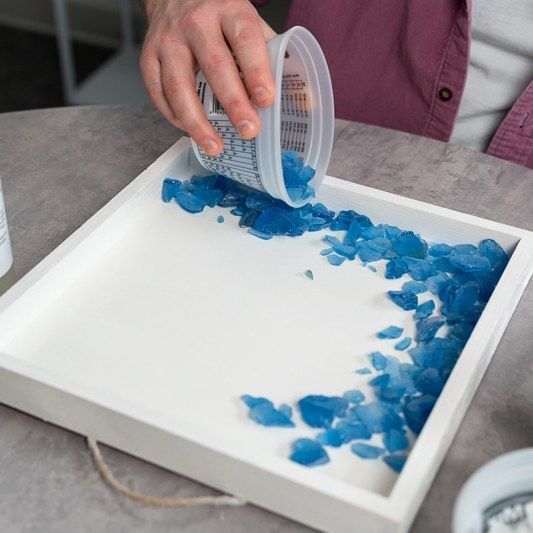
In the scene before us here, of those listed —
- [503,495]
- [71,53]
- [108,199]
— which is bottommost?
[71,53]

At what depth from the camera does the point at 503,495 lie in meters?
0.57

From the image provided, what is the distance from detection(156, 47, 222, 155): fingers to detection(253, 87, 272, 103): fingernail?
0.08m

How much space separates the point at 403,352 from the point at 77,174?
18.4 inches

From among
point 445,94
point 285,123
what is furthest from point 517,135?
point 285,123

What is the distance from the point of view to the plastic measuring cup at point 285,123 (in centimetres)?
83

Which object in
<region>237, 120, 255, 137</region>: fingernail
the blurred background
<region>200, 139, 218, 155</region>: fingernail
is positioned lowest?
the blurred background

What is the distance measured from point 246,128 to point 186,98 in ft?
0.33

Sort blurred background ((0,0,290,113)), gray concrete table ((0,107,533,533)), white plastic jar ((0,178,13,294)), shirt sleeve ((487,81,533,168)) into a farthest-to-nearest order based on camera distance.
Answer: blurred background ((0,0,290,113)), shirt sleeve ((487,81,533,168)), white plastic jar ((0,178,13,294)), gray concrete table ((0,107,533,533))

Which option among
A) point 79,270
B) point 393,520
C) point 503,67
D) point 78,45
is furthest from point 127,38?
point 393,520

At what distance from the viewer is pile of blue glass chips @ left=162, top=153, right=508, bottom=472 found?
0.69 m

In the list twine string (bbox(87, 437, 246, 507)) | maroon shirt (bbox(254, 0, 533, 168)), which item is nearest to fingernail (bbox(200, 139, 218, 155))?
twine string (bbox(87, 437, 246, 507))

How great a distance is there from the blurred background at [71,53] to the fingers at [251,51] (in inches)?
51.2

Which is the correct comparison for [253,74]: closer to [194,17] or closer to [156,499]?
[194,17]

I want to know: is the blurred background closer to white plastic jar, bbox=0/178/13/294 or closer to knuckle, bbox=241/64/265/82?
knuckle, bbox=241/64/265/82
